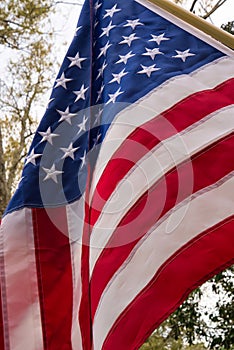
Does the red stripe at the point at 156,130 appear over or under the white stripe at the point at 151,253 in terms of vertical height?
over

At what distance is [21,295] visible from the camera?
1.97 metres

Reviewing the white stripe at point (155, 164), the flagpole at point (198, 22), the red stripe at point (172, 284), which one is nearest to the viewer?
the red stripe at point (172, 284)

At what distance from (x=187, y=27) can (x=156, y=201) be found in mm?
546

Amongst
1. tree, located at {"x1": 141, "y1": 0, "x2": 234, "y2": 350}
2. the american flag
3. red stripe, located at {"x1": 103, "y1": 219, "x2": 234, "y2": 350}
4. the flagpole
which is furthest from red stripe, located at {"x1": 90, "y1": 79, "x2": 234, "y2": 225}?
tree, located at {"x1": 141, "y1": 0, "x2": 234, "y2": 350}

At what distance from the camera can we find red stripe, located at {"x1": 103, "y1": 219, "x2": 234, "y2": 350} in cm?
176

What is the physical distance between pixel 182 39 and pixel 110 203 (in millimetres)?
538

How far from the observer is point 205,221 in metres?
1.84

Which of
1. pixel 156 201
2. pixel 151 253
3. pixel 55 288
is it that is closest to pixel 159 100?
pixel 156 201

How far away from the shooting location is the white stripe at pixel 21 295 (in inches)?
77.4

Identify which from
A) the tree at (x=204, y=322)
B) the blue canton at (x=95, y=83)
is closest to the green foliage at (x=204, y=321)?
the tree at (x=204, y=322)

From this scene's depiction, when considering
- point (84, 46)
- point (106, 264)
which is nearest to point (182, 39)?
point (84, 46)

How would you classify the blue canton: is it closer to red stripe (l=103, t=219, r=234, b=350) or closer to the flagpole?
the flagpole

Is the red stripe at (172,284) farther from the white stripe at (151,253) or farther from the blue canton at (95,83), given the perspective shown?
the blue canton at (95,83)

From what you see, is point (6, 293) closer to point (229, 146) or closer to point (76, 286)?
point (76, 286)
